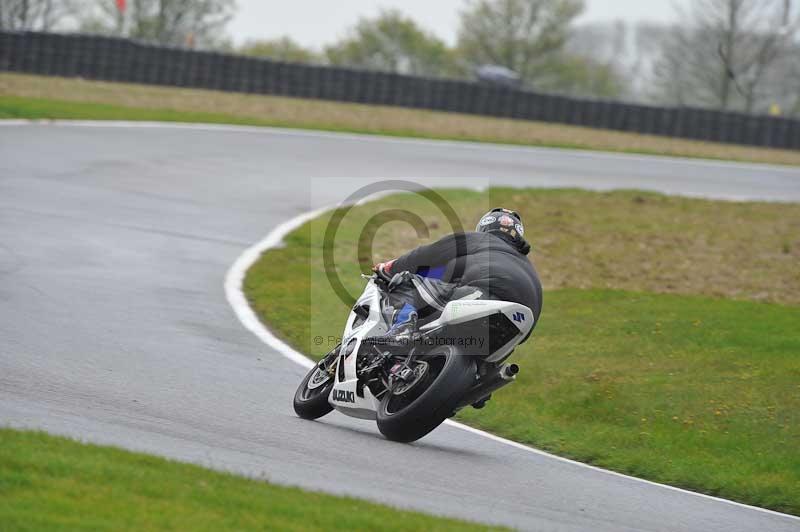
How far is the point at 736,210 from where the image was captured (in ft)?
67.7

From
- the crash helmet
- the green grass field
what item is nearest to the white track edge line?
the green grass field

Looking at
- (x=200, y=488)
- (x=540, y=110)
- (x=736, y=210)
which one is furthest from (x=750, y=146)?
(x=200, y=488)

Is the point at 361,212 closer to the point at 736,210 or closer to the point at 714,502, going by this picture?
the point at 736,210

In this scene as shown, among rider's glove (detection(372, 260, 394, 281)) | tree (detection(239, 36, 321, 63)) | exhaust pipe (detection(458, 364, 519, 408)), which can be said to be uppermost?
rider's glove (detection(372, 260, 394, 281))

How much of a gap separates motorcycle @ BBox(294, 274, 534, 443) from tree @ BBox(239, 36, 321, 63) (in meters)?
60.4

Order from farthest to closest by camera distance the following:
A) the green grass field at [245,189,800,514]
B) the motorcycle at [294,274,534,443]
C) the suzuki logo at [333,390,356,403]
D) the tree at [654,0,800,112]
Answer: the tree at [654,0,800,112] → the green grass field at [245,189,800,514] → the suzuki logo at [333,390,356,403] → the motorcycle at [294,274,534,443]

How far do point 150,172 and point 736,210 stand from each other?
10209mm

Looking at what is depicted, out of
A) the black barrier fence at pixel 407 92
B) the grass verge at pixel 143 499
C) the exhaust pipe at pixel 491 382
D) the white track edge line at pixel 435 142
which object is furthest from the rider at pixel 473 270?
the black barrier fence at pixel 407 92

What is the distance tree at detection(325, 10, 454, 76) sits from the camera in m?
67.8

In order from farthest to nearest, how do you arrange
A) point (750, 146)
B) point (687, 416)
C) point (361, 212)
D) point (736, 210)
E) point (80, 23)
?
1. point (80, 23)
2. point (750, 146)
3. point (736, 210)
4. point (361, 212)
5. point (687, 416)

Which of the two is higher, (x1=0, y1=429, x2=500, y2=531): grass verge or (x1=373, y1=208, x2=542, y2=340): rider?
(x1=373, y1=208, x2=542, y2=340): rider

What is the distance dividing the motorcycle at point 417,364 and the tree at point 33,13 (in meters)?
54.5

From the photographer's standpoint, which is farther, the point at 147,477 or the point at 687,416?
the point at 687,416

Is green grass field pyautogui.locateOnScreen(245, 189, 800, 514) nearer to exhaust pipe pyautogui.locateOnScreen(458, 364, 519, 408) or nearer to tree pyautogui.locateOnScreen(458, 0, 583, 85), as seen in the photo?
exhaust pipe pyautogui.locateOnScreen(458, 364, 519, 408)
